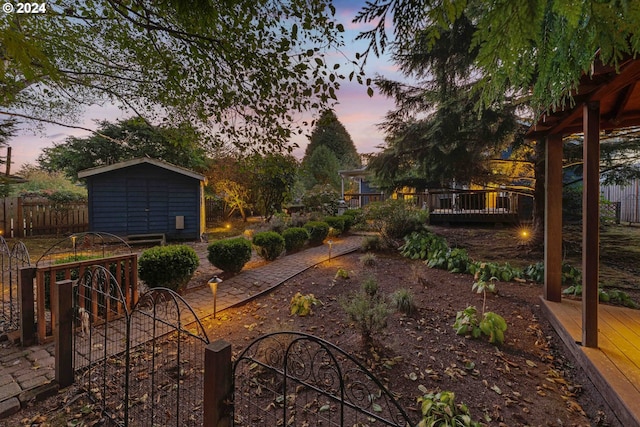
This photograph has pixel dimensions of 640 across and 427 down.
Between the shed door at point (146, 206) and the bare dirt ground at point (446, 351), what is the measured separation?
736 cm

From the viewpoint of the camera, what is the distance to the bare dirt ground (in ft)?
7.86

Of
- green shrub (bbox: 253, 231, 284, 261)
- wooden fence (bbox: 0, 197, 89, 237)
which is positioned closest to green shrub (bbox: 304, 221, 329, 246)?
green shrub (bbox: 253, 231, 284, 261)

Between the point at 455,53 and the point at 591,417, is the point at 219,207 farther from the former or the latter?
the point at 591,417

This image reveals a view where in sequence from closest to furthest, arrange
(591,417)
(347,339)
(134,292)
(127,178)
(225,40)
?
(591,417)
(225,40)
(347,339)
(134,292)
(127,178)

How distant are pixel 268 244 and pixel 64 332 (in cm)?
493

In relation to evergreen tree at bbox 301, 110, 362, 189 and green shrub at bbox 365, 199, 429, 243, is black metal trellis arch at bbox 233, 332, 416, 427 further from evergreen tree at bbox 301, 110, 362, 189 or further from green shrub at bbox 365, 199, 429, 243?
evergreen tree at bbox 301, 110, 362, 189

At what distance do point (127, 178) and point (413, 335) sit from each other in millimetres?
10950

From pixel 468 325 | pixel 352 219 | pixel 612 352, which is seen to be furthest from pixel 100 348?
pixel 352 219

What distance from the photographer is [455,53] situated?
6363 millimetres

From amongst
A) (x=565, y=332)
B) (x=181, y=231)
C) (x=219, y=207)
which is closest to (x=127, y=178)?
(x=181, y=231)

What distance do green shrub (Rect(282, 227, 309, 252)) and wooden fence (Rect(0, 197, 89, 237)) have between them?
10.0m

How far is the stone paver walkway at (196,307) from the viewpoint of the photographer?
2.51 meters

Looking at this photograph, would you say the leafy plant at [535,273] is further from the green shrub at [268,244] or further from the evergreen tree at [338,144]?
the evergreen tree at [338,144]

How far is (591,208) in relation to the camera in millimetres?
2805
